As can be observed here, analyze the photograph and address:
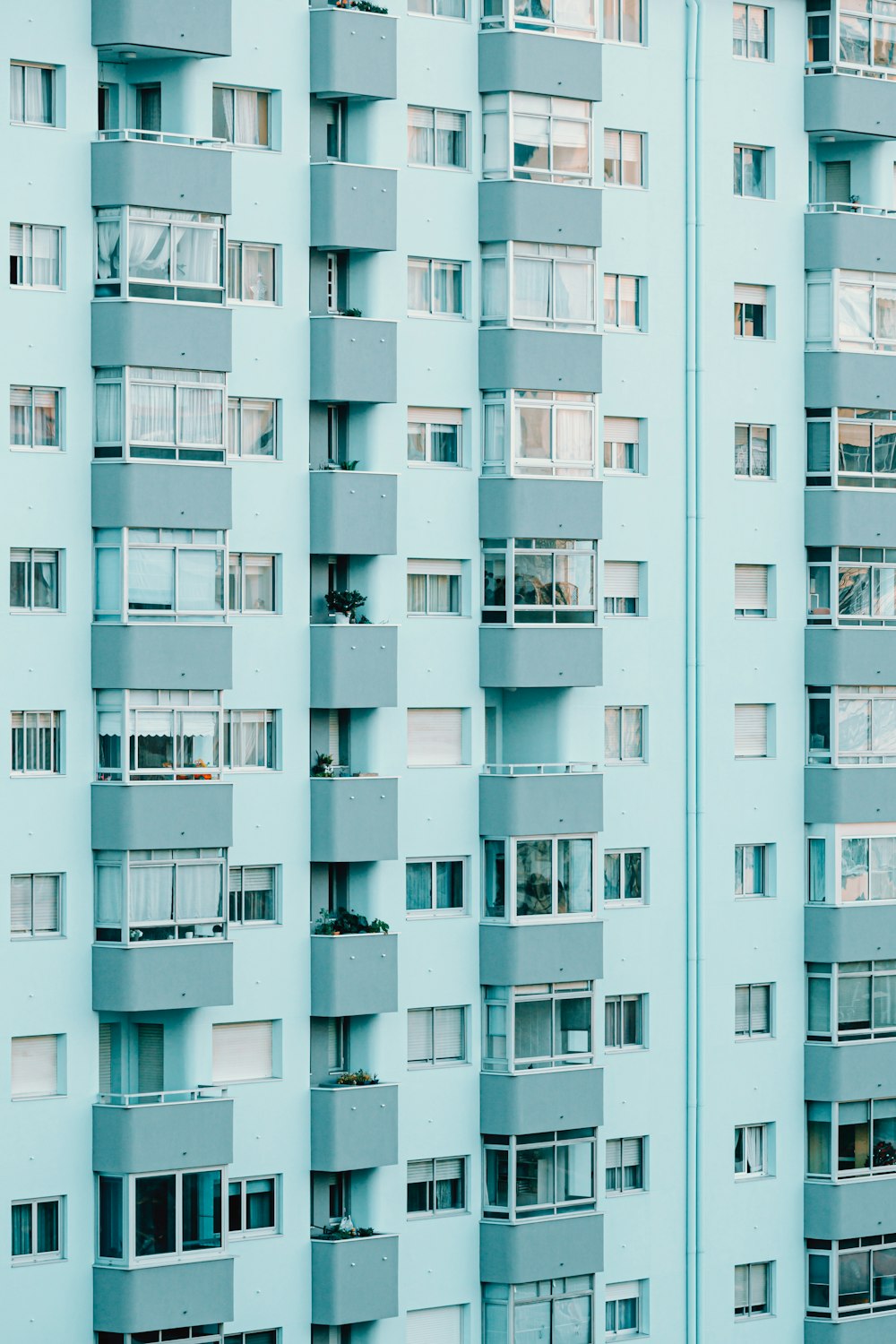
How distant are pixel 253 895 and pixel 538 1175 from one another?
336 inches

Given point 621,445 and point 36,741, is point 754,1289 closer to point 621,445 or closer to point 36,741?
point 621,445

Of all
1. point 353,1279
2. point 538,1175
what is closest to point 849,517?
point 538,1175

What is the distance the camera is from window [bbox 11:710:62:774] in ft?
152

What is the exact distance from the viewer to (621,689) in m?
52.3

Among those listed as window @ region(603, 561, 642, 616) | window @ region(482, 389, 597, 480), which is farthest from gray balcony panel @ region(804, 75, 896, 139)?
window @ region(603, 561, 642, 616)

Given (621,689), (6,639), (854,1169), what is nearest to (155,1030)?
(6,639)

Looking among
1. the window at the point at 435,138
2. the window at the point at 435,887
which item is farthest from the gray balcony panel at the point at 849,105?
the window at the point at 435,887

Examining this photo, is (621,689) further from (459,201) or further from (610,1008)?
(459,201)

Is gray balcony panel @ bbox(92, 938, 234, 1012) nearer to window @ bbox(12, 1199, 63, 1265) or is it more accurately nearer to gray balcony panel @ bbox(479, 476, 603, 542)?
window @ bbox(12, 1199, 63, 1265)

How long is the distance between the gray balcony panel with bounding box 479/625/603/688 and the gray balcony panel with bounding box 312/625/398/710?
2.27 m

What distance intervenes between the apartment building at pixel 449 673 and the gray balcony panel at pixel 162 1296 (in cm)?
9

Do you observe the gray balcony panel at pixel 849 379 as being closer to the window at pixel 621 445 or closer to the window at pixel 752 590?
the window at pixel 752 590

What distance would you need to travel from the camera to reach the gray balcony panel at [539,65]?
5031 centimetres

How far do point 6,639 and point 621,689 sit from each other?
531 inches
